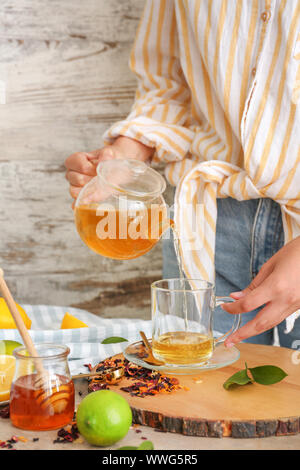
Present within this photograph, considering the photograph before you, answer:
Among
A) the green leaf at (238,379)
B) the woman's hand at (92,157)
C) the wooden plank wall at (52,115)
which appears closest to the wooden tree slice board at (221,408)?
the green leaf at (238,379)

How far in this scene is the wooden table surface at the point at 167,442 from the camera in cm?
69

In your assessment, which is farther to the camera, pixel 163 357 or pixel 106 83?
pixel 106 83

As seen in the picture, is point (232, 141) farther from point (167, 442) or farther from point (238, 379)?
point (167, 442)

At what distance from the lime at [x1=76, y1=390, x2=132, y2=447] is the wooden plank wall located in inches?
42.7

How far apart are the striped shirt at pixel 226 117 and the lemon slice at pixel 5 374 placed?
0.47 metres

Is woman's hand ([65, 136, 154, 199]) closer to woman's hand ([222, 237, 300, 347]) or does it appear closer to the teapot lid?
the teapot lid

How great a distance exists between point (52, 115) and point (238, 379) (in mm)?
1123

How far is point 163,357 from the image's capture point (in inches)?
35.3

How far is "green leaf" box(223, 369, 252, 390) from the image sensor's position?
82 cm

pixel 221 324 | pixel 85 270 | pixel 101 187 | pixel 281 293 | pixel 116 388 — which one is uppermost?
pixel 101 187

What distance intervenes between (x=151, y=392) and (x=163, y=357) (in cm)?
8

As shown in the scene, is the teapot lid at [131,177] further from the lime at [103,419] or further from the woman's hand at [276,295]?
the lime at [103,419]

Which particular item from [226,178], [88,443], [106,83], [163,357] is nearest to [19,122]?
[106,83]

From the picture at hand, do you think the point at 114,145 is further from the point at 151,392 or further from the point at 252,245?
the point at 151,392
